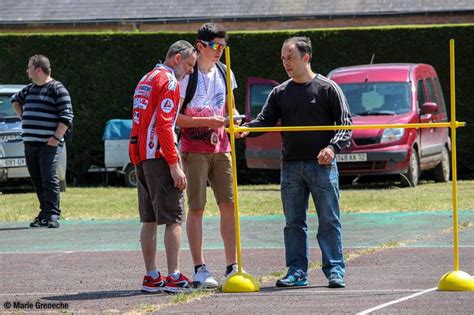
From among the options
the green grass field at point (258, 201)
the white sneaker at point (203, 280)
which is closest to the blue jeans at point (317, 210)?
the white sneaker at point (203, 280)

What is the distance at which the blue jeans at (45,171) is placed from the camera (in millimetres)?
14227

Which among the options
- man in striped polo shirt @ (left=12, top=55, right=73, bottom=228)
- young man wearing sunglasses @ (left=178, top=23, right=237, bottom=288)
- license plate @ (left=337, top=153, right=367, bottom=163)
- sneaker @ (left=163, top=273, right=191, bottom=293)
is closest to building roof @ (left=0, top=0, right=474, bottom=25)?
license plate @ (left=337, top=153, right=367, bottom=163)

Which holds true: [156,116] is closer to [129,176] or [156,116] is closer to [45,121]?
[45,121]

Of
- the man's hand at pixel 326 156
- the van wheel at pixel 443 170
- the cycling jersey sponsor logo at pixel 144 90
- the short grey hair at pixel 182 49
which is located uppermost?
the short grey hair at pixel 182 49

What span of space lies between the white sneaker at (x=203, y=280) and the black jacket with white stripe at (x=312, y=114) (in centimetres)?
112

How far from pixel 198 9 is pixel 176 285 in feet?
73.6

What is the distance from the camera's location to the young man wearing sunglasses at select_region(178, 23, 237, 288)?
9.07 meters

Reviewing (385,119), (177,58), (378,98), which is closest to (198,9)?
(378,98)

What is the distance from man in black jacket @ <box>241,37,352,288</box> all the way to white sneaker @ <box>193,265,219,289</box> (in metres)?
0.52

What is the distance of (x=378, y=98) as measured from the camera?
65.0 feet

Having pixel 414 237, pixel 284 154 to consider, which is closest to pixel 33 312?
pixel 284 154

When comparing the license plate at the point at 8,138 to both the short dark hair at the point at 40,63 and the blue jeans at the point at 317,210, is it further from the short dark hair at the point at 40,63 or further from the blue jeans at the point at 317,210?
the blue jeans at the point at 317,210

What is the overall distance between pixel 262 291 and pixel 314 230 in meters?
4.50

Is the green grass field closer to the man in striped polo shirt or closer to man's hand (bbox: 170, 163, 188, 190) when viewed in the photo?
the man in striped polo shirt
